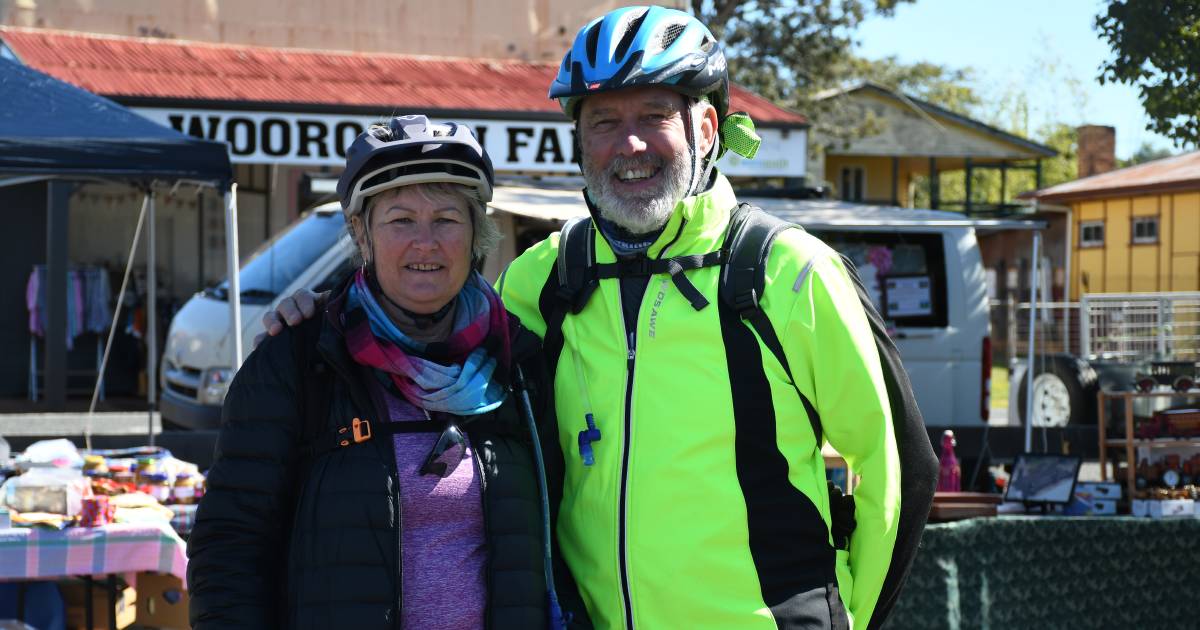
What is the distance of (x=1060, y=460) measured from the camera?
21.1 feet

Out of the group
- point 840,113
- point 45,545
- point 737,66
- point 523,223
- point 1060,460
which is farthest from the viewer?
point 840,113

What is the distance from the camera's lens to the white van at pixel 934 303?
928 cm

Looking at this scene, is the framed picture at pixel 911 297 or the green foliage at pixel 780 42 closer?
the framed picture at pixel 911 297

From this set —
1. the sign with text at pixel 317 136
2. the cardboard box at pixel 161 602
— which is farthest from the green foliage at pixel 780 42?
the cardboard box at pixel 161 602

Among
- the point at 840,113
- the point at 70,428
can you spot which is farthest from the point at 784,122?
the point at 840,113

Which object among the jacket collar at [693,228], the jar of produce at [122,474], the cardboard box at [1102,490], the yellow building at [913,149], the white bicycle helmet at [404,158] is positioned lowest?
the cardboard box at [1102,490]

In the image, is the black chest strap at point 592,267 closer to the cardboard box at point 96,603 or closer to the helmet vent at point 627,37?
the helmet vent at point 627,37

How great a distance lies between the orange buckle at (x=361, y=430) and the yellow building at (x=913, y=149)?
30.7 metres

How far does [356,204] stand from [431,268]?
174 mm

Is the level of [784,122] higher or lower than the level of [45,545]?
higher

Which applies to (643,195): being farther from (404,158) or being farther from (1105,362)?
(1105,362)

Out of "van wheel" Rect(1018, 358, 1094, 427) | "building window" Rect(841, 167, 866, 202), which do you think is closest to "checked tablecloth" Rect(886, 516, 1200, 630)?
"van wheel" Rect(1018, 358, 1094, 427)

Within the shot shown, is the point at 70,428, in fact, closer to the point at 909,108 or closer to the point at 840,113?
the point at 840,113

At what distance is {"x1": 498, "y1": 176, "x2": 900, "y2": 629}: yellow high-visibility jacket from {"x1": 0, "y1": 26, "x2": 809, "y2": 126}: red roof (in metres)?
10.5
